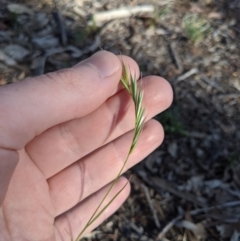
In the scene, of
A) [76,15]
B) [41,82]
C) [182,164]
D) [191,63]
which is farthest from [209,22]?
[41,82]

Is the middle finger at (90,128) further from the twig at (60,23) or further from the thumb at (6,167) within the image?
the twig at (60,23)

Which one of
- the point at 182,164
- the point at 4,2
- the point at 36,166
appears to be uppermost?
the point at 4,2

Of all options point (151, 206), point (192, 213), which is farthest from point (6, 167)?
point (192, 213)

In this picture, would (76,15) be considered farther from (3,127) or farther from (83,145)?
(3,127)

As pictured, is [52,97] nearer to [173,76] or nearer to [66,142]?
[66,142]

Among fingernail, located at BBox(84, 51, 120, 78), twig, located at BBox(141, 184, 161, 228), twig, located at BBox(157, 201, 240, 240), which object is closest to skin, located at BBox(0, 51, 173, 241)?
fingernail, located at BBox(84, 51, 120, 78)

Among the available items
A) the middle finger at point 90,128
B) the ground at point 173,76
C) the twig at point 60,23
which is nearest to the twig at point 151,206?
the ground at point 173,76
